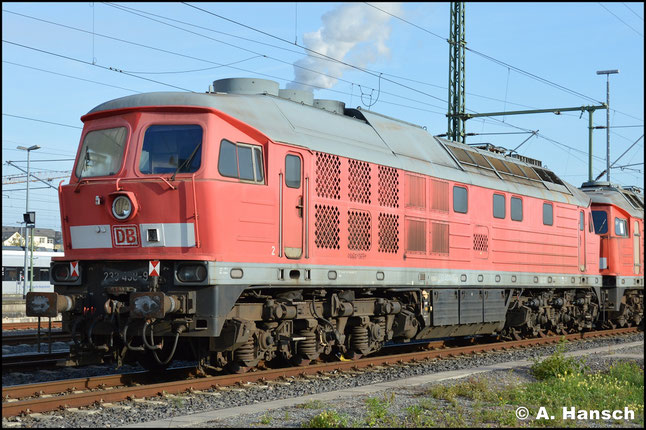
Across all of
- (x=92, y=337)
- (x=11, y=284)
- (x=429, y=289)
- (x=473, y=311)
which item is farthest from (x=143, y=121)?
(x=11, y=284)

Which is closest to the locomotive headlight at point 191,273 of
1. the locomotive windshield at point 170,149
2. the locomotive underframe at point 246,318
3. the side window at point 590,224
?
the locomotive underframe at point 246,318

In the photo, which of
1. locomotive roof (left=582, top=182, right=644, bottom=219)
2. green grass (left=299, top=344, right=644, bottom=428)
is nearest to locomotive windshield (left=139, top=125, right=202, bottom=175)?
green grass (left=299, top=344, right=644, bottom=428)

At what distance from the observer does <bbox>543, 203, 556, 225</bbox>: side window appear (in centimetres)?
2067

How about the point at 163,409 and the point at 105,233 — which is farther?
the point at 105,233

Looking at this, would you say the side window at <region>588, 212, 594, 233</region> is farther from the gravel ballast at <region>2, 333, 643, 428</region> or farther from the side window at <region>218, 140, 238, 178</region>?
the side window at <region>218, 140, 238, 178</region>

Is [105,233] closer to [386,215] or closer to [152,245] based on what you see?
[152,245]

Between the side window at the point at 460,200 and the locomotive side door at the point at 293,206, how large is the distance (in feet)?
18.4

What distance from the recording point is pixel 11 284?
171 feet

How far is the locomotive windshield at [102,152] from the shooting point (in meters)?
11.7

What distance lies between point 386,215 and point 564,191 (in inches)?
386

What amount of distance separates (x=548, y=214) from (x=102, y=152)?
1333 centimetres

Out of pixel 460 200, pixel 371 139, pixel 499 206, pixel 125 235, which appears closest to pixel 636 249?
pixel 499 206

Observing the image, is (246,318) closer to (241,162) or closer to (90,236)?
(241,162)

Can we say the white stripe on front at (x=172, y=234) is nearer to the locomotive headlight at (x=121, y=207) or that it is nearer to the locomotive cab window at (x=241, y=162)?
the locomotive headlight at (x=121, y=207)
